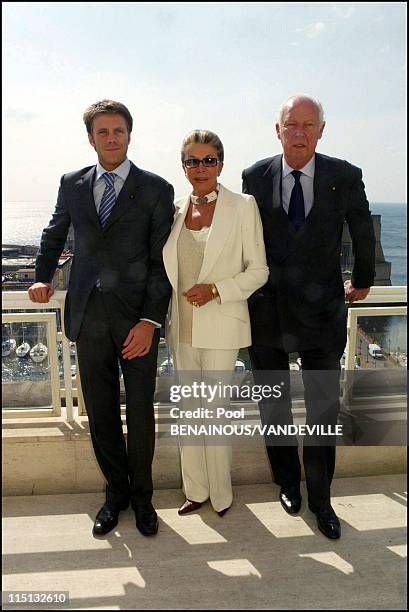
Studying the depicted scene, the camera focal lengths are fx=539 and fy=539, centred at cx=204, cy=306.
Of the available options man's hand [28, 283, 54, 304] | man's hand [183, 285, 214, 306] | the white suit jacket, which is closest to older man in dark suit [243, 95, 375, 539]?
the white suit jacket

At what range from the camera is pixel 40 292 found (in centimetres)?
259

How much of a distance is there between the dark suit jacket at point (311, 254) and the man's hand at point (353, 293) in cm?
12

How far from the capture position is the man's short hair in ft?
7.39

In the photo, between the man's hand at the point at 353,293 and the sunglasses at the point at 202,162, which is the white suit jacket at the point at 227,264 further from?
the man's hand at the point at 353,293

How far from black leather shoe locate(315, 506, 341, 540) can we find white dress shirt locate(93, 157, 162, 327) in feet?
3.88

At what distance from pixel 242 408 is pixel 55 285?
1.22 m

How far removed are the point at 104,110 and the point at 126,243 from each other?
56 centimetres

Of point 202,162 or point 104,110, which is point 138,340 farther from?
point 104,110

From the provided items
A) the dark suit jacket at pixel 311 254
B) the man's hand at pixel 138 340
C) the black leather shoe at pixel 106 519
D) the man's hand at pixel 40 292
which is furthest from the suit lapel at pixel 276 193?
the black leather shoe at pixel 106 519

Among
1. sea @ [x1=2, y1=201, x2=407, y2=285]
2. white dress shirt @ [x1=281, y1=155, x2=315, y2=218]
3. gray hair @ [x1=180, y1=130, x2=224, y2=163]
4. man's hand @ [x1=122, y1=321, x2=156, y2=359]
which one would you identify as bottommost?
man's hand @ [x1=122, y1=321, x2=156, y2=359]

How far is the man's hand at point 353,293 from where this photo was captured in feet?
8.78

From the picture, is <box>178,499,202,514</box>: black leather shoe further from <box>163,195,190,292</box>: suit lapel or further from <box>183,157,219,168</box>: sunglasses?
<box>183,157,219,168</box>: sunglasses

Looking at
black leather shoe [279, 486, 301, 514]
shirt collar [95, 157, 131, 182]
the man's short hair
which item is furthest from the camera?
black leather shoe [279, 486, 301, 514]

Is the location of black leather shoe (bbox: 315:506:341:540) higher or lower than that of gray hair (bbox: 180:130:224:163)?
lower
